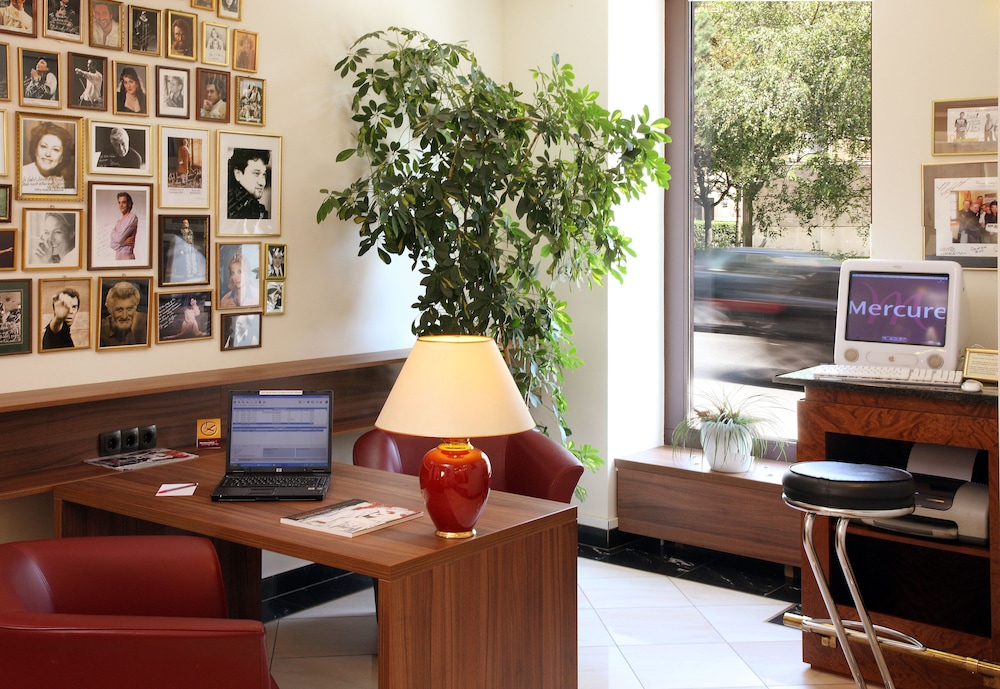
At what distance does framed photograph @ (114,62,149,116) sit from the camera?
3641 mm

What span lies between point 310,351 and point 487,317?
2.62ft

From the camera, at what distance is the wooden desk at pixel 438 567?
2422 millimetres

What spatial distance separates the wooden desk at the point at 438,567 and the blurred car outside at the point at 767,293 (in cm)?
239

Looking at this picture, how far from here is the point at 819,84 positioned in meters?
4.77

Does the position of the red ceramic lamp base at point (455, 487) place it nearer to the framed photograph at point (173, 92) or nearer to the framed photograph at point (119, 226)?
the framed photograph at point (119, 226)

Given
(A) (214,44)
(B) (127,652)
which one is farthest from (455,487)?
(A) (214,44)

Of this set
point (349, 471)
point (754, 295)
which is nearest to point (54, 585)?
point (349, 471)

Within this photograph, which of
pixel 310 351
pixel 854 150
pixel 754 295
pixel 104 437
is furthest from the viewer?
pixel 754 295

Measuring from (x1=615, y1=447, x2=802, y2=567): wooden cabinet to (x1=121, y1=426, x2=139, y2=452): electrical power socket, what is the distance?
2.37m

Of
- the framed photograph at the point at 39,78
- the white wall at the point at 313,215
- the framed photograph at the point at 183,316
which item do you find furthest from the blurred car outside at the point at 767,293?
the framed photograph at the point at 39,78

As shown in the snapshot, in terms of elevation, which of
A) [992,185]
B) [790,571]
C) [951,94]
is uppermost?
[951,94]

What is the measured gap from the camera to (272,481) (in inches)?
123

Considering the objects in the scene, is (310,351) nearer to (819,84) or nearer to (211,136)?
(211,136)

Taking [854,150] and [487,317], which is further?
[854,150]
